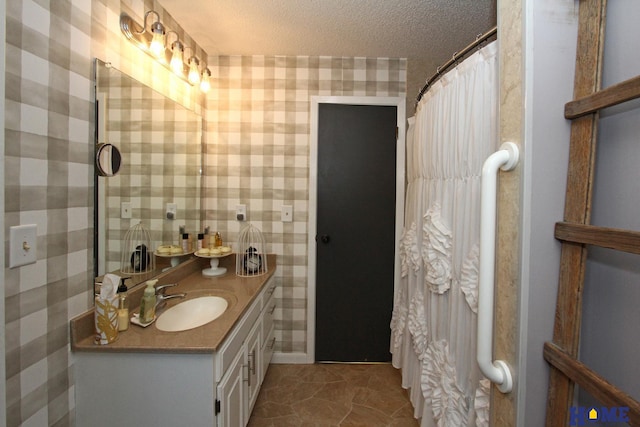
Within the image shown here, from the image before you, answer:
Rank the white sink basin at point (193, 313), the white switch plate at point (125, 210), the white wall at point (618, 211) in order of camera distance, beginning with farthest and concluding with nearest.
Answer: the white sink basin at point (193, 313) → the white switch plate at point (125, 210) → the white wall at point (618, 211)

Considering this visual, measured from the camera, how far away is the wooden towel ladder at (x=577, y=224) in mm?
596

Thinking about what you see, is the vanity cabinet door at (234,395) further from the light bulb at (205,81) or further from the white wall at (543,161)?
the light bulb at (205,81)

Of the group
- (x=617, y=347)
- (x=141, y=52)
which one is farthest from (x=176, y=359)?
(x=141, y=52)

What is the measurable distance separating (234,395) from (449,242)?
1230 millimetres

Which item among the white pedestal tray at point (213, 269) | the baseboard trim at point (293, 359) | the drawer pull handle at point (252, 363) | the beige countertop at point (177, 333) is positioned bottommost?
the baseboard trim at point (293, 359)

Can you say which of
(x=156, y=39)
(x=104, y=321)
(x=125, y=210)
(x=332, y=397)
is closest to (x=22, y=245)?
(x=104, y=321)

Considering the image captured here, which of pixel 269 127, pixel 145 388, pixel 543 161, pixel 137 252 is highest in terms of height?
pixel 269 127

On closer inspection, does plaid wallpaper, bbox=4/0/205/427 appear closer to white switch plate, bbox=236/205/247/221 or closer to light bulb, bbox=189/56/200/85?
light bulb, bbox=189/56/200/85

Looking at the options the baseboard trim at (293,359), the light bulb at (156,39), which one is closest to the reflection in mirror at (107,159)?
the light bulb at (156,39)

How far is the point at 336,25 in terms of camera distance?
1.96m

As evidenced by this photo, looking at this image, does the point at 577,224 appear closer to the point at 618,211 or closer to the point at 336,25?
the point at 618,211

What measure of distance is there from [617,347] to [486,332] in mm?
238

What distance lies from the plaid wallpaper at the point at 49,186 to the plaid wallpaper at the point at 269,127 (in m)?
1.15

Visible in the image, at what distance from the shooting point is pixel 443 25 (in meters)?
1.95
